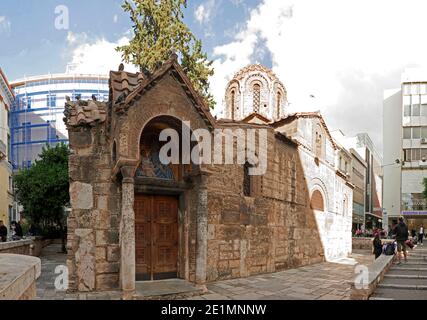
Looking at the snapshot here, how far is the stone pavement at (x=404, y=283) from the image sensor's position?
8.18 meters

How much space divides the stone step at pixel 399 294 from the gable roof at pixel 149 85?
17.7 ft

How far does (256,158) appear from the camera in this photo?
12.1 meters

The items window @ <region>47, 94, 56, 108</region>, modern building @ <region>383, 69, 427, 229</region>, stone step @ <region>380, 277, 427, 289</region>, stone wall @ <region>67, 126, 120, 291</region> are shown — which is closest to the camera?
stone wall @ <region>67, 126, 120, 291</region>

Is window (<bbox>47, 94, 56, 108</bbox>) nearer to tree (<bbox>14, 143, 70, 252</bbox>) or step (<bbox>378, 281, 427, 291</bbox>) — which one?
tree (<bbox>14, 143, 70, 252</bbox>)

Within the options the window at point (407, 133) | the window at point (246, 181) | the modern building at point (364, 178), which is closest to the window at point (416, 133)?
the window at point (407, 133)

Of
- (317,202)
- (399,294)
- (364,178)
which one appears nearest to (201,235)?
(399,294)

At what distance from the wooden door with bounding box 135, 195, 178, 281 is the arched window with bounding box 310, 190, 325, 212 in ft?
30.1

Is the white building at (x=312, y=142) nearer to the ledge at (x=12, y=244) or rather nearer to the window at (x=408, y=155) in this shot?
the ledge at (x=12, y=244)

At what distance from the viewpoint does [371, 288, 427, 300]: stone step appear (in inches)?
315

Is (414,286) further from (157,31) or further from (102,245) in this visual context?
(157,31)

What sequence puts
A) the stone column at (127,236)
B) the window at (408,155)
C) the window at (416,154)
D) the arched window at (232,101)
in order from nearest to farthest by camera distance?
the stone column at (127,236), the arched window at (232,101), the window at (416,154), the window at (408,155)

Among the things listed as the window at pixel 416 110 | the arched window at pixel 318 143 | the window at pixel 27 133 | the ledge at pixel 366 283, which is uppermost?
the window at pixel 416 110

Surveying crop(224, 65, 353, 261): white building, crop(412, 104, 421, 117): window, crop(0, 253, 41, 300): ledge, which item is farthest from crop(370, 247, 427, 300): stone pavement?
crop(412, 104, 421, 117): window

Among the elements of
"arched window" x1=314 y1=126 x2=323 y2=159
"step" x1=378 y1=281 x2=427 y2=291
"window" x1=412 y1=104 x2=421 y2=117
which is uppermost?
"window" x1=412 y1=104 x2=421 y2=117
